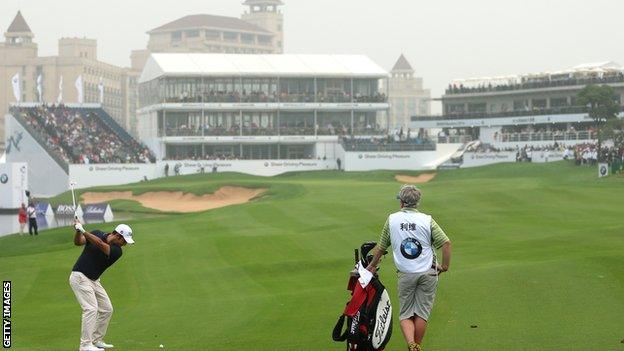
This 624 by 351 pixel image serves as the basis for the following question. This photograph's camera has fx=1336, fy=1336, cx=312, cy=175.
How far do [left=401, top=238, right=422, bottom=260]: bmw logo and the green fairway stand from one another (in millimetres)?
1810

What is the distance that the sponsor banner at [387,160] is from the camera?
102 meters

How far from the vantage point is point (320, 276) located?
2850cm

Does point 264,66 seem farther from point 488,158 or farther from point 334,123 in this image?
point 488,158

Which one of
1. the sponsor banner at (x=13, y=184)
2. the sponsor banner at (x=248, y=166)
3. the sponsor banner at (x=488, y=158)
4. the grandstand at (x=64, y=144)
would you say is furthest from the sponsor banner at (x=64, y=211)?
the sponsor banner at (x=488, y=158)

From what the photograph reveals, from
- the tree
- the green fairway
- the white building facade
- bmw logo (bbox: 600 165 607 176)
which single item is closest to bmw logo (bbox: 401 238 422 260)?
the green fairway

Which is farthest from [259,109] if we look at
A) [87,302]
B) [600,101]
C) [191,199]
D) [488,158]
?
[87,302]

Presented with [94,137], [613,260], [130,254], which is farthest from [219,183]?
[613,260]

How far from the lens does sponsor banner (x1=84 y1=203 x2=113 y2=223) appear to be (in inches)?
2419

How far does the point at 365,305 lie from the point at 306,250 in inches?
676

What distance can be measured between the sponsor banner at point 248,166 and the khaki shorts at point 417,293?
285 feet

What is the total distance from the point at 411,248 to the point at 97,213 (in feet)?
153

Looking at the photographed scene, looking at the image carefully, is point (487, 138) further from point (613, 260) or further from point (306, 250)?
point (613, 260)

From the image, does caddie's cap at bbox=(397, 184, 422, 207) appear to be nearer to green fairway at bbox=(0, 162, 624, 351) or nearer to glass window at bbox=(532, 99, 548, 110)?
green fairway at bbox=(0, 162, 624, 351)

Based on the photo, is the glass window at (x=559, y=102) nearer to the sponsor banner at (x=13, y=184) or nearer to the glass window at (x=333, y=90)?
the glass window at (x=333, y=90)
